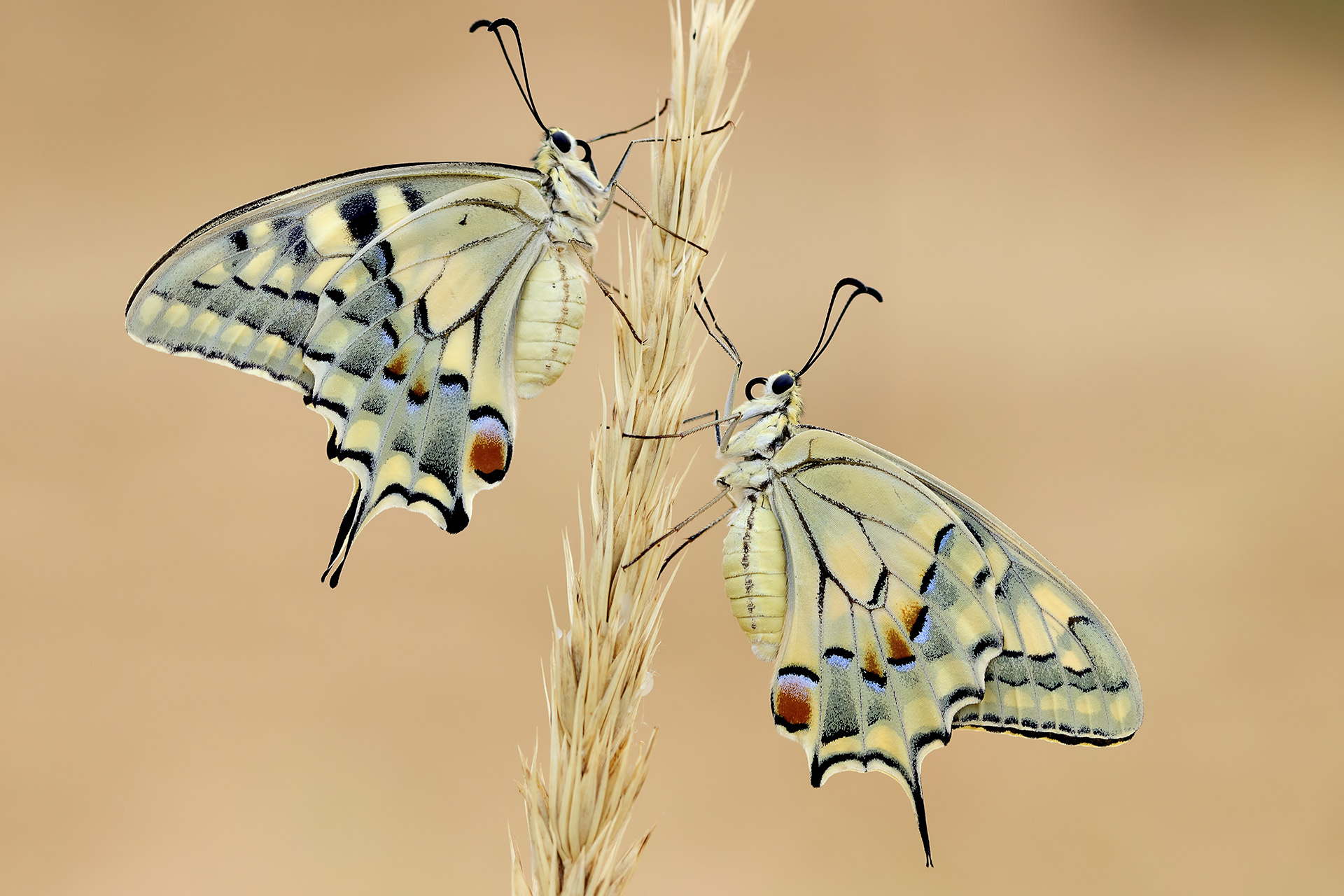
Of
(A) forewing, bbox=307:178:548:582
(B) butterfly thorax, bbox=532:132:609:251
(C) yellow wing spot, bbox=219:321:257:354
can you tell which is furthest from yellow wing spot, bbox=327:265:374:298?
(B) butterfly thorax, bbox=532:132:609:251

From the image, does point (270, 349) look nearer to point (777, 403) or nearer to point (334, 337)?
point (334, 337)

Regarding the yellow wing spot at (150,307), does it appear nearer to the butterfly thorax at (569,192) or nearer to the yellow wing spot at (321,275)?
the yellow wing spot at (321,275)

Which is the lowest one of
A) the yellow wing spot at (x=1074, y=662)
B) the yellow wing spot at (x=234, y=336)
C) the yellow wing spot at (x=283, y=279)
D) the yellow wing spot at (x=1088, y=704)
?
the yellow wing spot at (x=1088, y=704)

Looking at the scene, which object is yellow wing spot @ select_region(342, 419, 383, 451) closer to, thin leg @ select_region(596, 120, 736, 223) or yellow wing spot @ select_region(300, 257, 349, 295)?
yellow wing spot @ select_region(300, 257, 349, 295)

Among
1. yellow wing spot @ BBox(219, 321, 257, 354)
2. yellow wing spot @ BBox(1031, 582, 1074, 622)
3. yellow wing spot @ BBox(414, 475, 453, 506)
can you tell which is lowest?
yellow wing spot @ BBox(1031, 582, 1074, 622)

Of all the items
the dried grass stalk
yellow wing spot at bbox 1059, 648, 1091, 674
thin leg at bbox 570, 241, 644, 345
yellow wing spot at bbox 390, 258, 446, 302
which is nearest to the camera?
the dried grass stalk

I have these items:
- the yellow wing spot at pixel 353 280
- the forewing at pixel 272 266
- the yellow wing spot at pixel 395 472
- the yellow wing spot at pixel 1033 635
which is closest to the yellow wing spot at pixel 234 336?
the forewing at pixel 272 266

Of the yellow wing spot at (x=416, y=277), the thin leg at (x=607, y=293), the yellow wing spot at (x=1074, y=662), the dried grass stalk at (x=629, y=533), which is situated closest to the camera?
the dried grass stalk at (x=629, y=533)
